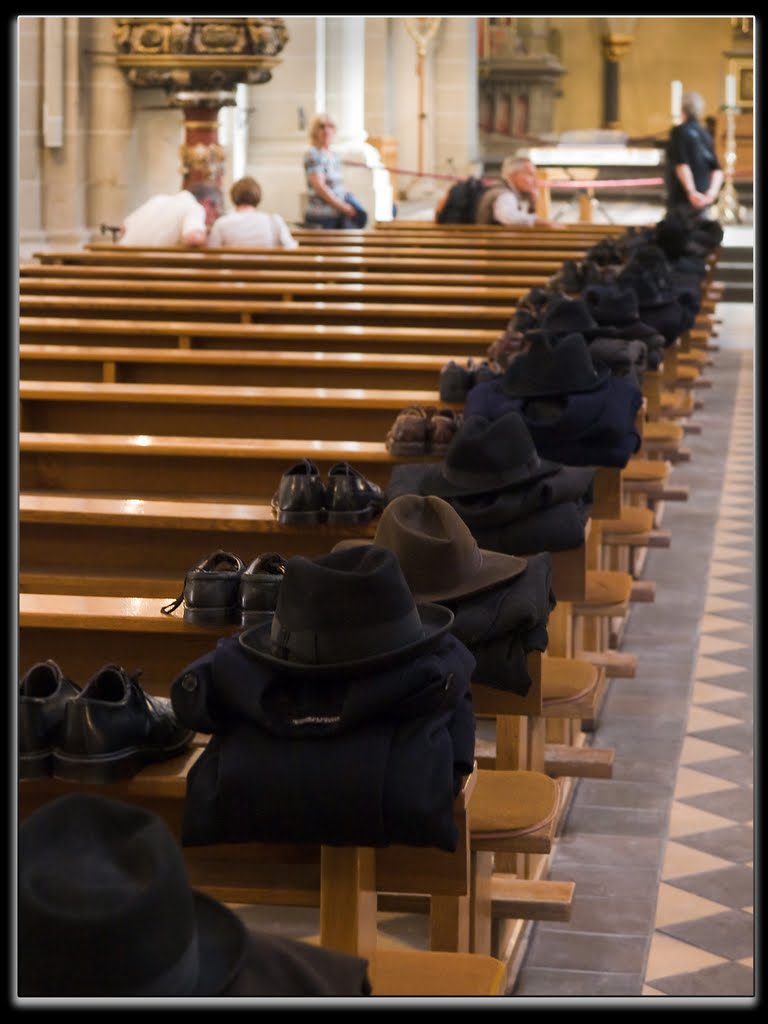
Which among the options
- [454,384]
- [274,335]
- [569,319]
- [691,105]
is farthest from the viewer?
[691,105]

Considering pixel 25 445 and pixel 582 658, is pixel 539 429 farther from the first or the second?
pixel 25 445

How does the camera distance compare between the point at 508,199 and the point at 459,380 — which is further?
the point at 508,199

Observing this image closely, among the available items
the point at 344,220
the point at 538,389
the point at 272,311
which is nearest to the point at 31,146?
the point at 344,220

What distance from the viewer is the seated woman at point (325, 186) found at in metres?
11.1

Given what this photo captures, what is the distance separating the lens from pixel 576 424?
4.47 meters

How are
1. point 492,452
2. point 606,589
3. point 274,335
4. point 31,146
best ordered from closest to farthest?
point 492,452, point 606,589, point 274,335, point 31,146

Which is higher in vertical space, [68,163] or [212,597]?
[68,163]

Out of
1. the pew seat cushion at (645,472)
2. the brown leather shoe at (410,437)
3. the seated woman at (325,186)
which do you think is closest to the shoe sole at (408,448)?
the brown leather shoe at (410,437)

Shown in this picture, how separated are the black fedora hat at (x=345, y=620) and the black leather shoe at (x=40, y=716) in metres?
0.30

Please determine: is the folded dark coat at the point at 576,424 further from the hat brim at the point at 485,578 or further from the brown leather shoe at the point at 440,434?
the hat brim at the point at 485,578

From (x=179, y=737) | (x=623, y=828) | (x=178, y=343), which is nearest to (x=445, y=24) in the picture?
(x=178, y=343)

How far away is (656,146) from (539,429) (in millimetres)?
15527

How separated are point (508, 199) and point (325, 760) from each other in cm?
989

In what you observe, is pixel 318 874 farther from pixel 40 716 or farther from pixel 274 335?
pixel 274 335
